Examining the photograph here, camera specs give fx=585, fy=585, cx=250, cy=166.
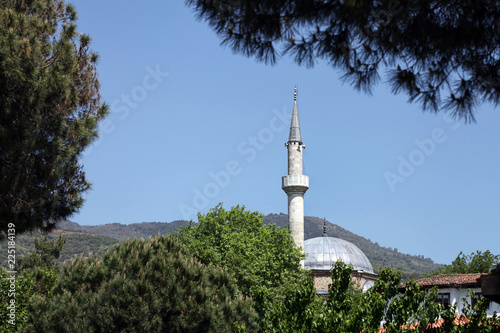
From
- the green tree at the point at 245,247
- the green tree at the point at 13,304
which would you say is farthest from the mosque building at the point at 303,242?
the green tree at the point at 13,304

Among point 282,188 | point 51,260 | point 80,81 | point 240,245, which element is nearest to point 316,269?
point 282,188

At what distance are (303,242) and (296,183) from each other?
438 cm

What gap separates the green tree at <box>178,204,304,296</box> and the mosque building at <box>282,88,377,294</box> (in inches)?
111

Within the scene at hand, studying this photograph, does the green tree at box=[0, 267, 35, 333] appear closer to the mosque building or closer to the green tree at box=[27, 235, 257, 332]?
the green tree at box=[27, 235, 257, 332]

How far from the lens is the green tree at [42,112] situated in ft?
39.4

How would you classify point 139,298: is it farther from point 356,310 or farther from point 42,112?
point 356,310

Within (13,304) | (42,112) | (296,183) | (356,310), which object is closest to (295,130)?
(296,183)

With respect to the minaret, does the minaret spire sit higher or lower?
higher

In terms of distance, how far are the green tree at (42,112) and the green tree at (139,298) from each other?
→ 3157mm

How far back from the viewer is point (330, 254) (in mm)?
54156

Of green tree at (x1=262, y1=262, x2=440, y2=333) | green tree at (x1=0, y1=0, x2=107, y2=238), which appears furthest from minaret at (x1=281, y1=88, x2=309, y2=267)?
green tree at (x1=262, y1=262, x2=440, y2=333)

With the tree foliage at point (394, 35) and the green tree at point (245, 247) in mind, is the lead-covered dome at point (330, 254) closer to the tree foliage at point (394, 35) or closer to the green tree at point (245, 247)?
the green tree at point (245, 247)

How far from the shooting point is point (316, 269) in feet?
169

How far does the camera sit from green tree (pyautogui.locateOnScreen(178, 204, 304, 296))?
32.0m
